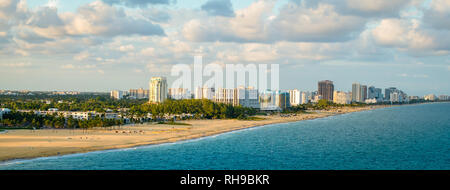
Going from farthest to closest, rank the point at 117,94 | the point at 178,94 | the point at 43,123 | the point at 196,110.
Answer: the point at 117,94
the point at 178,94
the point at 196,110
the point at 43,123

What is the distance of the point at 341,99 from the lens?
15075cm

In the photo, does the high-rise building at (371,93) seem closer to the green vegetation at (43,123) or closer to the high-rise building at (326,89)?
the high-rise building at (326,89)

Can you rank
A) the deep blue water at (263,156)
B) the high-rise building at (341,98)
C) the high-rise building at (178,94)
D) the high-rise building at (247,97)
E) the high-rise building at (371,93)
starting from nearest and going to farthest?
the deep blue water at (263,156) < the high-rise building at (247,97) < the high-rise building at (178,94) < the high-rise building at (341,98) < the high-rise building at (371,93)

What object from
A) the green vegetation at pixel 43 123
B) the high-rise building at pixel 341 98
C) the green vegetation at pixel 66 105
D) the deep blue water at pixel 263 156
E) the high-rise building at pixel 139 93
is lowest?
the deep blue water at pixel 263 156

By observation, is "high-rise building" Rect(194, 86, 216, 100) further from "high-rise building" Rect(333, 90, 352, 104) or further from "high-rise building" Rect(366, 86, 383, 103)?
"high-rise building" Rect(366, 86, 383, 103)

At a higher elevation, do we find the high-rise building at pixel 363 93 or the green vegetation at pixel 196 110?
the high-rise building at pixel 363 93

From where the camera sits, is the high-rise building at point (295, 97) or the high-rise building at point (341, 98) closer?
the high-rise building at point (295, 97)

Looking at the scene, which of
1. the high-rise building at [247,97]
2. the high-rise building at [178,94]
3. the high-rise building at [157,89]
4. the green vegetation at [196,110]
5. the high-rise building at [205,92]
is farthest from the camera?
the high-rise building at [178,94]

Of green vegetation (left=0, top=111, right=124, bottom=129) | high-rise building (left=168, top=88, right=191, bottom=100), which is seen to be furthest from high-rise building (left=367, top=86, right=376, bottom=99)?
green vegetation (left=0, top=111, right=124, bottom=129)

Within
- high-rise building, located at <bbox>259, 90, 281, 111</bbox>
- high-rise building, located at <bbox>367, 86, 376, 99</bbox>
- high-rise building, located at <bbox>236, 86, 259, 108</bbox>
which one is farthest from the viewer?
high-rise building, located at <bbox>367, 86, 376, 99</bbox>

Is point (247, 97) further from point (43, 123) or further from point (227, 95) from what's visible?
point (43, 123)

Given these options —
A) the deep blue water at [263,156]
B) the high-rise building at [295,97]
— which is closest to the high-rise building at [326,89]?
the high-rise building at [295,97]

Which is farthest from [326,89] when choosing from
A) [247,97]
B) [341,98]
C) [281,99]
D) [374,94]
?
[247,97]
